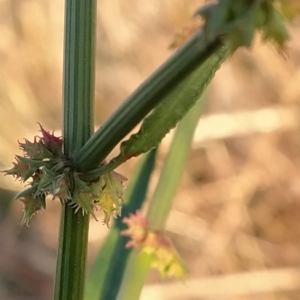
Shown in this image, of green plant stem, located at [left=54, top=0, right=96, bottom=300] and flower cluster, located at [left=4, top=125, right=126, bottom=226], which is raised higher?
green plant stem, located at [left=54, top=0, right=96, bottom=300]

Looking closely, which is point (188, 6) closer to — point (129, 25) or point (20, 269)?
point (129, 25)

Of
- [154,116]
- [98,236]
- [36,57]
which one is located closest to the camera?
[154,116]

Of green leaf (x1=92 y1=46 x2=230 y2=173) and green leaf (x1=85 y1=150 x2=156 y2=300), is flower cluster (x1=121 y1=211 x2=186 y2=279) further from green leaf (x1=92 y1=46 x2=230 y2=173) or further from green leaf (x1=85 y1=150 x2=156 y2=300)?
green leaf (x1=92 y1=46 x2=230 y2=173)

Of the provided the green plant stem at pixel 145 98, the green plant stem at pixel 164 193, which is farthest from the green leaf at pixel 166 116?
the green plant stem at pixel 164 193

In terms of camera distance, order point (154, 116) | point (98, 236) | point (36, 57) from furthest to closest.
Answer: point (36, 57) < point (98, 236) < point (154, 116)

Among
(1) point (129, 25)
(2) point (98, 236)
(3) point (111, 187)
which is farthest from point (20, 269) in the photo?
(3) point (111, 187)

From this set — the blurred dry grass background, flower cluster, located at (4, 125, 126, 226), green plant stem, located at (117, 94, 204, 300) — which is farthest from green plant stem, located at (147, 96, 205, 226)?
the blurred dry grass background

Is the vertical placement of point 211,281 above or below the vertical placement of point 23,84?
below
